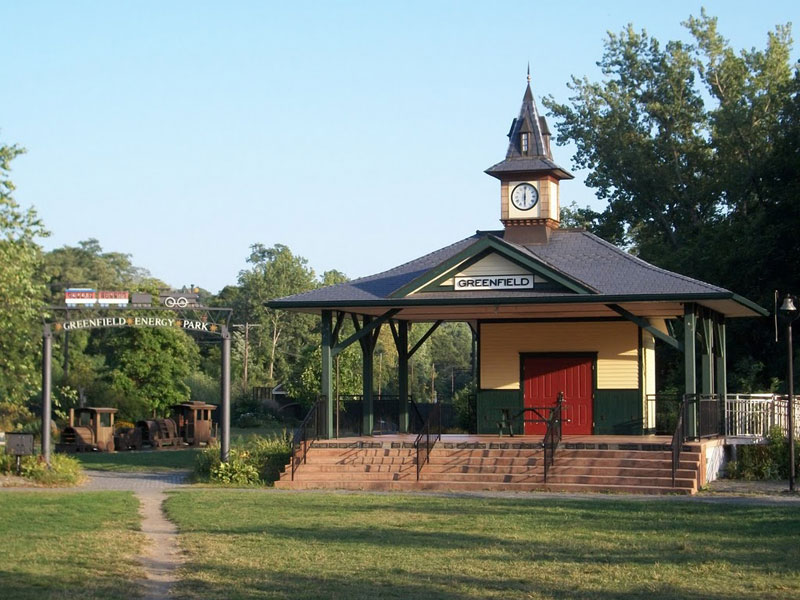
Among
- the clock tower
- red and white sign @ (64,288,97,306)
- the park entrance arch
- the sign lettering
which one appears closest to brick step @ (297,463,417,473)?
the park entrance arch

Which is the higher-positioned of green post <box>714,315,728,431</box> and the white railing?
green post <box>714,315,728,431</box>

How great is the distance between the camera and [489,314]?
30172 mm

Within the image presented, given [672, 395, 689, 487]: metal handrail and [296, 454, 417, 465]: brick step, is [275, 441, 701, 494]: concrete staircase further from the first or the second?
[672, 395, 689, 487]: metal handrail

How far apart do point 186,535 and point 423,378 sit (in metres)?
79.7

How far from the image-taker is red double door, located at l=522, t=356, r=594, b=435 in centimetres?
3020

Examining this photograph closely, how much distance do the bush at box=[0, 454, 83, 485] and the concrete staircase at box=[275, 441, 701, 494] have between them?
4.72m

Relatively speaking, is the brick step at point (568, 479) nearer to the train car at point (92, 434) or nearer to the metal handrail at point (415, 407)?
the metal handrail at point (415, 407)

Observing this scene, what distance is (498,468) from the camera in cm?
2512

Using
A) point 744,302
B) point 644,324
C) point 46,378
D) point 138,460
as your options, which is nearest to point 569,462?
point 644,324

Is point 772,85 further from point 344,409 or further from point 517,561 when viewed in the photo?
point 517,561

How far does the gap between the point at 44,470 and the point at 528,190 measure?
13.7 meters

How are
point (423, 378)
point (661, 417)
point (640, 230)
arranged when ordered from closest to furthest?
1. point (661, 417)
2. point (640, 230)
3. point (423, 378)

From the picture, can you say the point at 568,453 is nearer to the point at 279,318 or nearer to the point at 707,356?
the point at 707,356

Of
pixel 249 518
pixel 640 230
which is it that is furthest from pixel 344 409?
pixel 640 230
